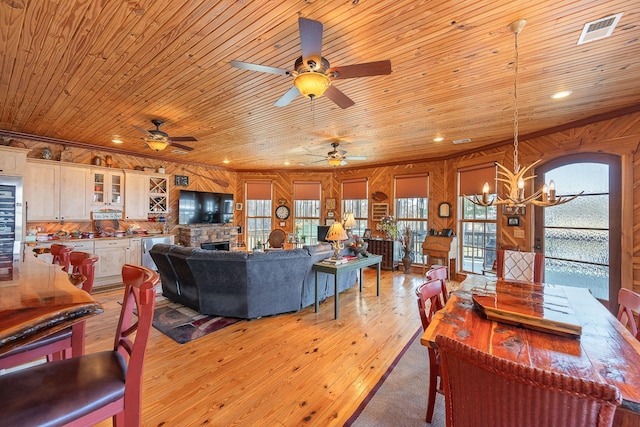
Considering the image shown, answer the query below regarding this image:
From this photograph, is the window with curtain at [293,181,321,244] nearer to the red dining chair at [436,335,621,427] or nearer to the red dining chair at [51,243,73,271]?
the red dining chair at [51,243,73,271]

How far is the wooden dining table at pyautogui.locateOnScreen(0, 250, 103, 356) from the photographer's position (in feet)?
2.78

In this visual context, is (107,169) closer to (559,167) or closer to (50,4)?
(50,4)

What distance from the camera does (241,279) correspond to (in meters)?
3.60

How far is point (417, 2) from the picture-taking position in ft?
5.94

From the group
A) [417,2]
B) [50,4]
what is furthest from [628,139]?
[50,4]

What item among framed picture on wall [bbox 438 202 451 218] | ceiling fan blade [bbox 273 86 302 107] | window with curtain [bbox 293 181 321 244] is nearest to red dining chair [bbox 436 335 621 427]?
ceiling fan blade [bbox 273 86 302 107]

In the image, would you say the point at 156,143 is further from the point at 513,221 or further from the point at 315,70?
the point at 513,221

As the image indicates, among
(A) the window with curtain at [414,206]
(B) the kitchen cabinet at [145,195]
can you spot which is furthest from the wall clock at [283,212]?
(A) the window with curtain at [414,206]

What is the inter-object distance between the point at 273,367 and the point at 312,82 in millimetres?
2642

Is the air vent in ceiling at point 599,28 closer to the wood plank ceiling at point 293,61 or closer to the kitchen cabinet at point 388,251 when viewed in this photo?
the wood plank ceiling at point 293,61

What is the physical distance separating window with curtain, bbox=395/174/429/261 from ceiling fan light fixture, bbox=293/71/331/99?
17.9ft

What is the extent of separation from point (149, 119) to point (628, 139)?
6.83 m

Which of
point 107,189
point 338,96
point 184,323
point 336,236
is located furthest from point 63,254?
point 107,189

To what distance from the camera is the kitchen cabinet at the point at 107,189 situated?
583 cm
